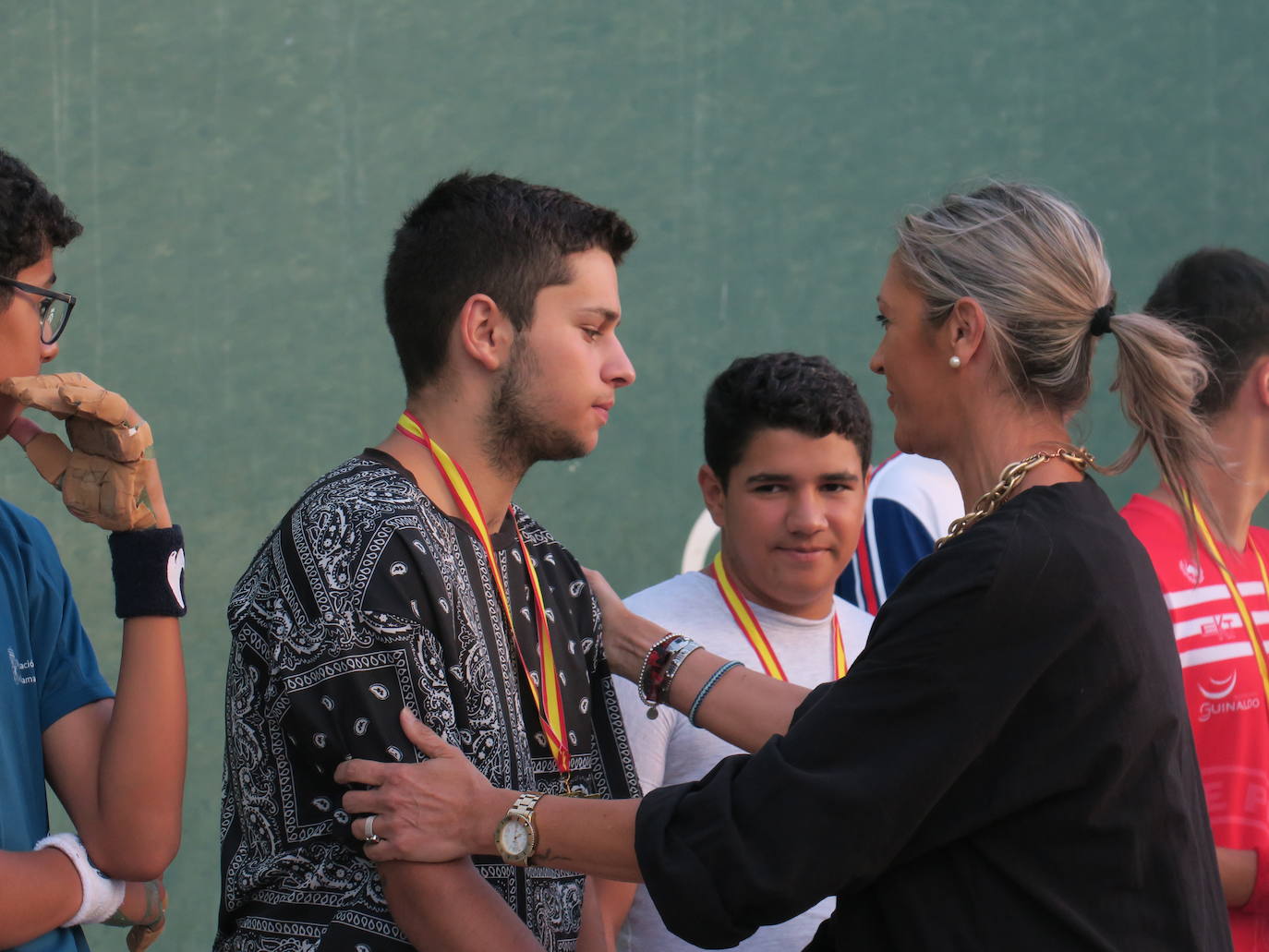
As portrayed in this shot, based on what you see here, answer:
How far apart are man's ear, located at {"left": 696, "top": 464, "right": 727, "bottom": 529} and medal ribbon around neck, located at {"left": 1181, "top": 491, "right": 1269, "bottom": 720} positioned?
1.00 m

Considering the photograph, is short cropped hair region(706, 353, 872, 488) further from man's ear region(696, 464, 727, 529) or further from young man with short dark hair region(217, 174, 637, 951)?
young man with short dark hair region(217, 174, 637, 951)

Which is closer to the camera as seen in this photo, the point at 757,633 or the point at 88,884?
the point at 88,884

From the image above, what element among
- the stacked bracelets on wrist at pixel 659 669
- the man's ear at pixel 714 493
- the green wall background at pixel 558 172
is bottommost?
the stacked bracelets on wrist at pixel 659 669

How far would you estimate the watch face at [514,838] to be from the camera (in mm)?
2004

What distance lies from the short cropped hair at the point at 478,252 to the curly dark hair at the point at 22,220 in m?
0.56

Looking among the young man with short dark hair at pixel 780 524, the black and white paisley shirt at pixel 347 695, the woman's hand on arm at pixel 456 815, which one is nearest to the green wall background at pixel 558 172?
the young man with short dark hair at pixel 780 524

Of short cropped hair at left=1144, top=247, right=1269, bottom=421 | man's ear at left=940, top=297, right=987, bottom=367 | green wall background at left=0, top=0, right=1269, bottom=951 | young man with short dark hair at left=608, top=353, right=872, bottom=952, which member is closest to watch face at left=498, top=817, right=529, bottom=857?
man's ear at left=940, top=297, right=987, bottom=367

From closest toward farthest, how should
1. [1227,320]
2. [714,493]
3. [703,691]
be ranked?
[703,691]
[1227,320]
[714,493]

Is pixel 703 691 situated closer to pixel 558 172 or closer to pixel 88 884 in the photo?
pixel 88 884

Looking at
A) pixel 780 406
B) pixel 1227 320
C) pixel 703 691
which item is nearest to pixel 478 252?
pixel 703 691

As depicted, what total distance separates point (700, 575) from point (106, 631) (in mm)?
2233

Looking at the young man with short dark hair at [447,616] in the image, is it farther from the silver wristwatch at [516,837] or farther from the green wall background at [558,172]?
the green wall background at [558,172]

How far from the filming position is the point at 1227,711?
2693 millimetres

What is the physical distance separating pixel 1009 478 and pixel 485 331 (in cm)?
88
